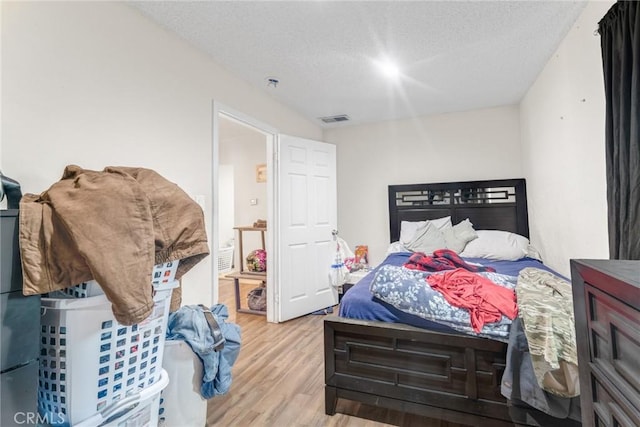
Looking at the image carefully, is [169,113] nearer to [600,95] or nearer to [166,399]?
[166,399]

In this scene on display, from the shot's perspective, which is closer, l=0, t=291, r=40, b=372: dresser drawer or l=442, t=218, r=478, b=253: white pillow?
l=0, t=291, r=40, b=372: dresser drawer

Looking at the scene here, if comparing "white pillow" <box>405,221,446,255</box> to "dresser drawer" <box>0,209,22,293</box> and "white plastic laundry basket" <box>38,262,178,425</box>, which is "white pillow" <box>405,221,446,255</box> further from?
"dresser drawer" <box>0,209,22,293</box>

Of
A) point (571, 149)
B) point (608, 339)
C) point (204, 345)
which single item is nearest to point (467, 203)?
point (571, 149)

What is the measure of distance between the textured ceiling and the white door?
2.39 feet

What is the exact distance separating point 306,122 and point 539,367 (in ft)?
11.6

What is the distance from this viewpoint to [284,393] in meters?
1.97

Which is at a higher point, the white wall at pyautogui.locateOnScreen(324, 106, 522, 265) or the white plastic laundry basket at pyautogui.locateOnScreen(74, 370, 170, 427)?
the white wall at pyautogui.locateOnScreen(324, 106, 522, 265)

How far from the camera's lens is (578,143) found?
214 cm

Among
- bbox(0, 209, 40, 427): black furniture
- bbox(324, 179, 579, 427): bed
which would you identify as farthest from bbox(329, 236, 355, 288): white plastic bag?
bbox(0, 209, 40, 427): black furniture

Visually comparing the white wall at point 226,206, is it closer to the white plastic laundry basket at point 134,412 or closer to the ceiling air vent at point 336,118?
the ceiling air vent at point 336,118

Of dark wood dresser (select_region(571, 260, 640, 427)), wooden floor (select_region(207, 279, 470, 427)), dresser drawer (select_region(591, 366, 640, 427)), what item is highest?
dark wood dresser (select_region(571, 260, 640, 427))

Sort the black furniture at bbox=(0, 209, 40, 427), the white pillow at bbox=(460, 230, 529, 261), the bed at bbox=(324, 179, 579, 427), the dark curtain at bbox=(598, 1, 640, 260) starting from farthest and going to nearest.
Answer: the white pillow at bbox=(460, 230, 529, 261) → the bed at bbox=(324, 179, 579, 427) → the dark curtain at bbox=(598, 1, 640, 260) → the black furniture at bbox=(0, 209, 40, 427)

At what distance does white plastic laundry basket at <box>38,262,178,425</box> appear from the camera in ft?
3.04

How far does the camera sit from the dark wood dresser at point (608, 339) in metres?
0.66
